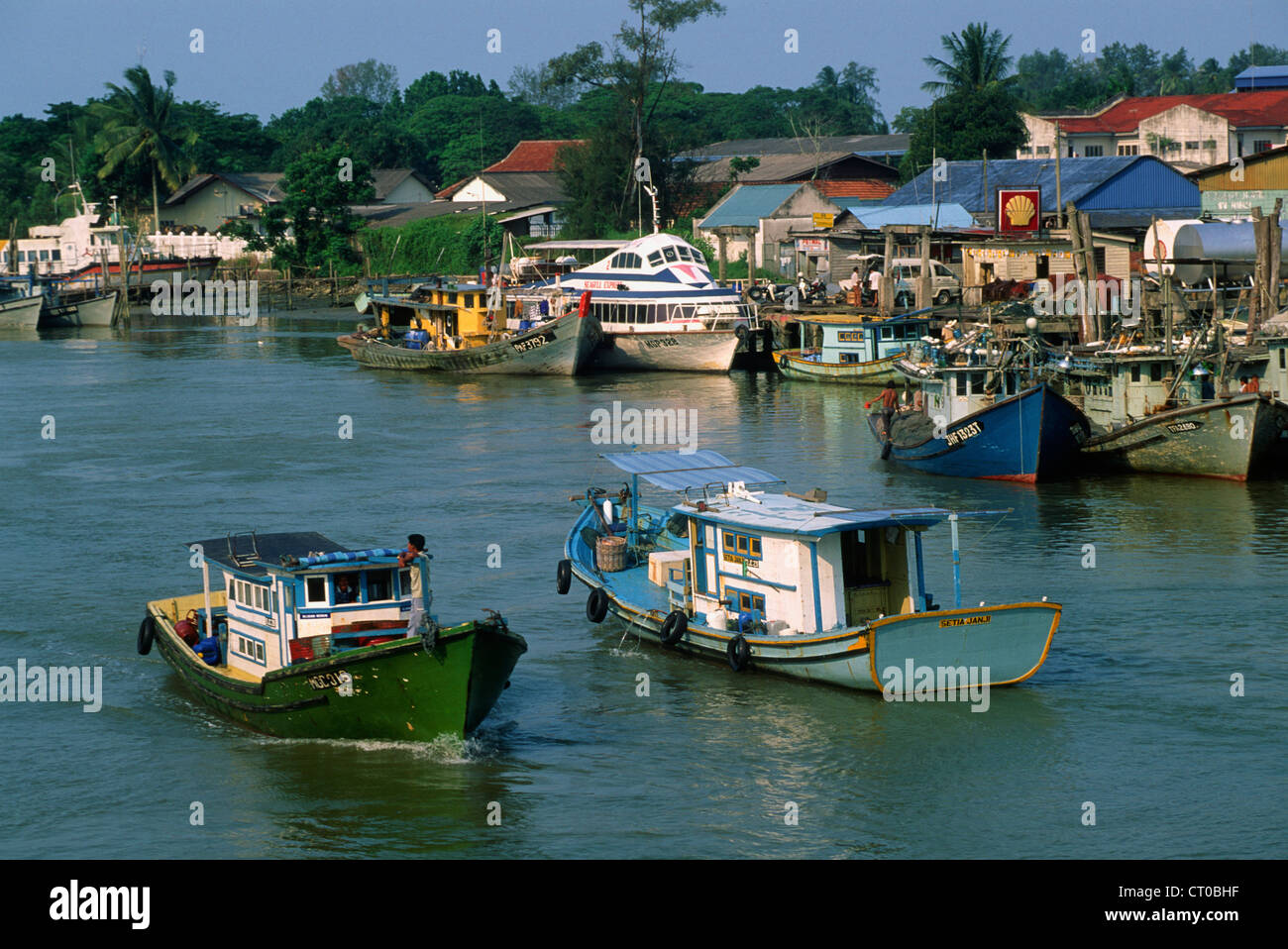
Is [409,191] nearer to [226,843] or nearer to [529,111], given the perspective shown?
[529,111]

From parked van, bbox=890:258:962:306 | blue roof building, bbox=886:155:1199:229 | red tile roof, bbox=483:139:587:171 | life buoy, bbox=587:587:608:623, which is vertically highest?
red tile roof, bbox=483:139:587:171

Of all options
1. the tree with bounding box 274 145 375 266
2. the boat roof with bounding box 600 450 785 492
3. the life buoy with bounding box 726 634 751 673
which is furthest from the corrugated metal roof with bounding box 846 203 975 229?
the life buoy with bounding box 726 634 751 673

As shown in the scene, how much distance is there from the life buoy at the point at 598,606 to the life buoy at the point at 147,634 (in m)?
5.99

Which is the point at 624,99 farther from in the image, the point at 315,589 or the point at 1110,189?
the point at 315,589

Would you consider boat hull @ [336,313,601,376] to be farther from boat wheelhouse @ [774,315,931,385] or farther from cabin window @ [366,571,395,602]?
cabin window @ [366,571,395,602]

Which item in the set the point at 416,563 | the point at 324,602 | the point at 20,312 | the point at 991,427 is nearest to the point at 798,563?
the point at 416,563

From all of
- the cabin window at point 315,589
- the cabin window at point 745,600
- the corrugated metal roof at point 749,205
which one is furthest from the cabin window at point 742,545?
the corrugated metal roof at point 749,205

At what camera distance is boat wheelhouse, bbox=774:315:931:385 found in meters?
50.9

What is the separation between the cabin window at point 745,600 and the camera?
68.5ft

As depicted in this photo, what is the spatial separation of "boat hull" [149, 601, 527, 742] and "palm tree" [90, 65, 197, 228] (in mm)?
93448

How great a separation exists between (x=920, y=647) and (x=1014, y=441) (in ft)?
52.4

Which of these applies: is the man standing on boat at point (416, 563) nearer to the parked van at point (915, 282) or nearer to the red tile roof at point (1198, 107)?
the parked van at point (915, 282)

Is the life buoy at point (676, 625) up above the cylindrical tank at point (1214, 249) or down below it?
below

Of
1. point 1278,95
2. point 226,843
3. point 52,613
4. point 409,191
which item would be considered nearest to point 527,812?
point 226,843
